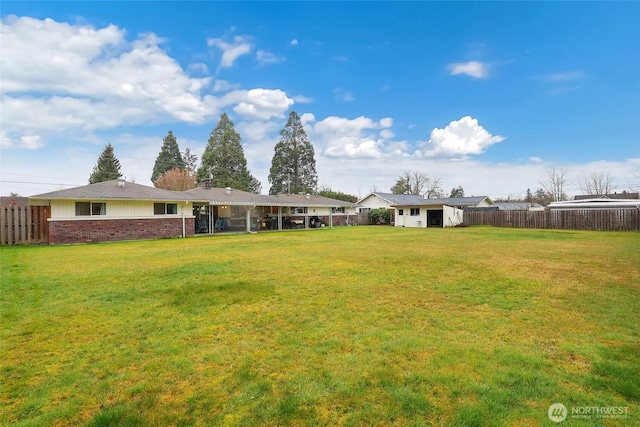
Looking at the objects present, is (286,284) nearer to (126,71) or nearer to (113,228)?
(113,228)

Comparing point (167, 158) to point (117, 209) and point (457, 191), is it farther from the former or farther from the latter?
point (457, 191)

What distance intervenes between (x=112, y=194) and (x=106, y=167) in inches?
1245

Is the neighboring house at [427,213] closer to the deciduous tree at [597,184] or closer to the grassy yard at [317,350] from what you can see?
the grassy yard at [317,350]

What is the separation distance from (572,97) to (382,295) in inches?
855

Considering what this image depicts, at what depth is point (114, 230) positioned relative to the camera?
53.8 ft

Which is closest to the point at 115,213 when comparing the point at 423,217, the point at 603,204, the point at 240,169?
the point at 423,217

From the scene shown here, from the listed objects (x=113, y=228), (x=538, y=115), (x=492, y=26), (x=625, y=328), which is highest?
(x=492, y=26)

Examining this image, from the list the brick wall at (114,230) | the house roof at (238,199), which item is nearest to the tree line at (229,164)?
the house roof at (238,199)

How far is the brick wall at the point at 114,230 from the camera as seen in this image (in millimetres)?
14812

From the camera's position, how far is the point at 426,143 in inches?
1207

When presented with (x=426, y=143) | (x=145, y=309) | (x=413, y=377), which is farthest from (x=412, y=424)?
(x=426, y=143)
